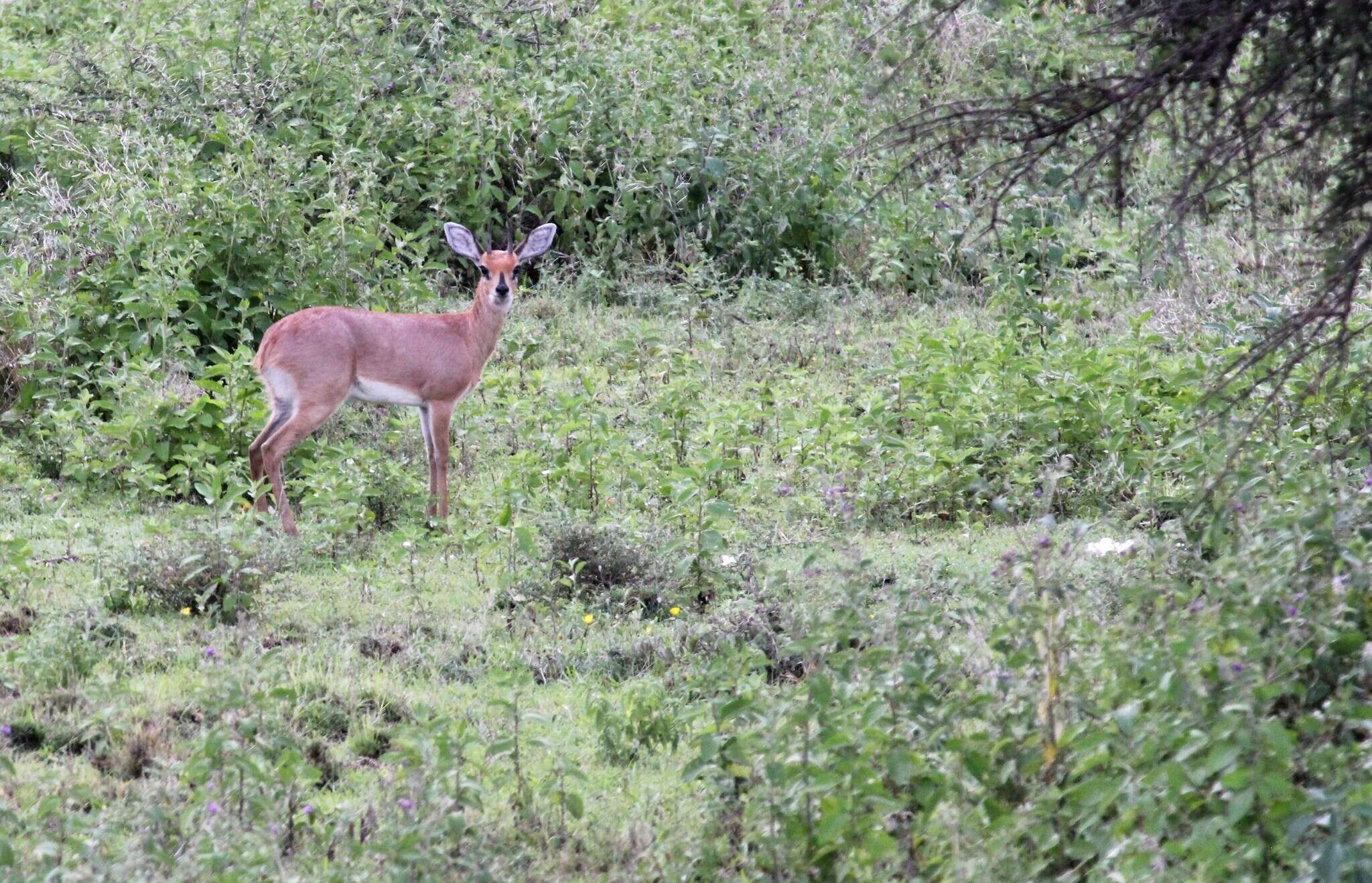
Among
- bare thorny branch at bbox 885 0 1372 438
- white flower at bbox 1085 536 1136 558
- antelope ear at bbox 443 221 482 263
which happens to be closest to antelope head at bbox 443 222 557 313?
antelope ear at bbox 443 221 482 263

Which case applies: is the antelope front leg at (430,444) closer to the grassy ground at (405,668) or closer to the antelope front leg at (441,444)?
the antelope front leg at (441,444)

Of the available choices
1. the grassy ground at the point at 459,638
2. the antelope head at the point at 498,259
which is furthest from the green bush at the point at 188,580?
the antelope head at the point at 498,259

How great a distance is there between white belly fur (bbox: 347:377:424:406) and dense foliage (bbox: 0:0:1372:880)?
36cm

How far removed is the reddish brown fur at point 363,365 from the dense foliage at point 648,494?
214 millimetres

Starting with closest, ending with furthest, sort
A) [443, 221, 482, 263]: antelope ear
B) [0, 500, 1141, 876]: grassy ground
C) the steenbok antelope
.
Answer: [0, 500, 1141, 876]: grassy ground → the steenbok antelope → [443, 221, 482, 263]: antelope ear

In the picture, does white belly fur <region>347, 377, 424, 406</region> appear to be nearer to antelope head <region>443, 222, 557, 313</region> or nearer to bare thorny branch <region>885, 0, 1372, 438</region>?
antelope head <region>443, 222, 557, 313</region>

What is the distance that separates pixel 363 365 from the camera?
8.13 metres

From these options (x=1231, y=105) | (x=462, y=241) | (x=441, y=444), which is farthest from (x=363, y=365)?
(x=1231, y=105)

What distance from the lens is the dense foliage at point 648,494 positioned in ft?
12.5

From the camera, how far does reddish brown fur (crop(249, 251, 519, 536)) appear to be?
7.88 metres

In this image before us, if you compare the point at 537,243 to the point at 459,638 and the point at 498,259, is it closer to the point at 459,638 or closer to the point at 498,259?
the point at 498,259

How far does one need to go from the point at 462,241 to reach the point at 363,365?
1.22m

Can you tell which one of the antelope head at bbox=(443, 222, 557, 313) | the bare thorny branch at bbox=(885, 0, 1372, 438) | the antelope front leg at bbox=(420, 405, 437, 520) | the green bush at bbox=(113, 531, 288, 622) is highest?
the bare thorny branch at bbox=(885, 0, 1372, 438)

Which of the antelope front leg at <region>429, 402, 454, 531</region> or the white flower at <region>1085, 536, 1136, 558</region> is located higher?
the white flower at <region>1085, 536, 1136, 558</region>
